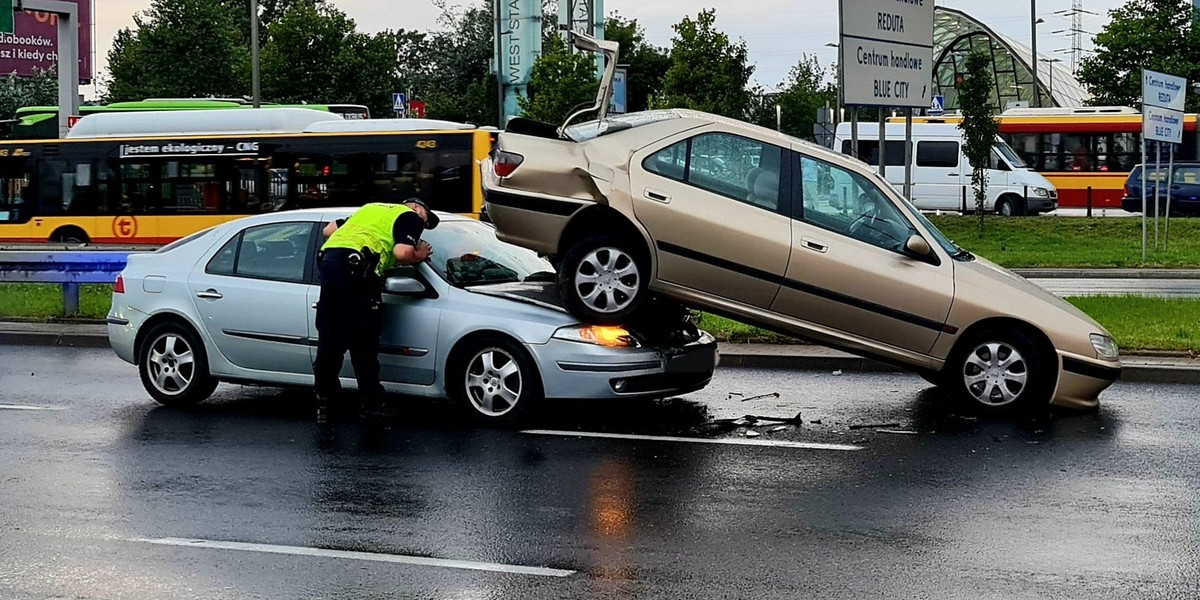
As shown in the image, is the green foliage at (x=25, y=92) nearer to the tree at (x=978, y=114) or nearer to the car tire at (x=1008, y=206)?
the car tire at (x=1008, y=206)

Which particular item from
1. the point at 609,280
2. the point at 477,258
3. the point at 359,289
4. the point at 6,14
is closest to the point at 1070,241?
Result: the point at 6,14

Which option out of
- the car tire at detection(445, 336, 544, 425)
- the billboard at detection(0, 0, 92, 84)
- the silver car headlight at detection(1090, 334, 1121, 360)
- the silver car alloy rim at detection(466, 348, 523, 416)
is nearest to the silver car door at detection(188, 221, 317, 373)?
the car tire at detection(445, 336, 544, 425)

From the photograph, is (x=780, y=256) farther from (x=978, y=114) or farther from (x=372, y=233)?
(x=978, y=114)

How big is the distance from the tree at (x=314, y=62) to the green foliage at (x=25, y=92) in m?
14.1

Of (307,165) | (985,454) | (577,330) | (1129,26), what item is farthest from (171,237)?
(1129,26)

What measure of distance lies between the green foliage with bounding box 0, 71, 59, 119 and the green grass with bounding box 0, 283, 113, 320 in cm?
4550

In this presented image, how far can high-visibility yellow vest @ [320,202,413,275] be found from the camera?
9.82 metres

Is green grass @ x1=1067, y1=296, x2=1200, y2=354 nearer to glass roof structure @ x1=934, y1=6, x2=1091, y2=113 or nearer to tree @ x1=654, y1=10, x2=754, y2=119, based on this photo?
tree @ x1=654, y1=10, x2=754, y2=119

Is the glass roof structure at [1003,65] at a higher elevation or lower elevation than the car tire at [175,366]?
higher

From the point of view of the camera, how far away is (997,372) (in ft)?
33.0

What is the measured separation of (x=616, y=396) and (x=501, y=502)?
215cm

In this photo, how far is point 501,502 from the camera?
759cm

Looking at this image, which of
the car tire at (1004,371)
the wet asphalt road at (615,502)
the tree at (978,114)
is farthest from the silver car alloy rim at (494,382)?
the tree at (978,114)

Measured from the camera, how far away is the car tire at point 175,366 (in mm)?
10727
